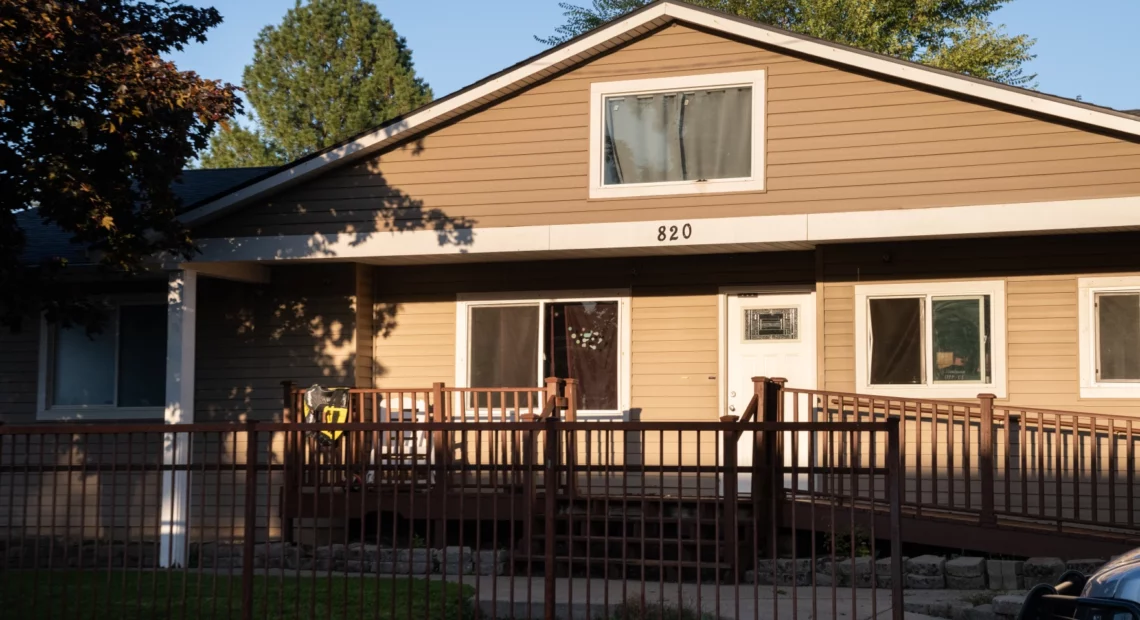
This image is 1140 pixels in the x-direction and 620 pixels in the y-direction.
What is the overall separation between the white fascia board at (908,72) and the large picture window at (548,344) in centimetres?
336

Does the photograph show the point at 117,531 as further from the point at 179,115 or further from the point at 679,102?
the point at 679,102

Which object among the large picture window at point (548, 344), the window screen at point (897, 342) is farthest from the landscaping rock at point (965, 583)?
the large picture window at point (548, 344)

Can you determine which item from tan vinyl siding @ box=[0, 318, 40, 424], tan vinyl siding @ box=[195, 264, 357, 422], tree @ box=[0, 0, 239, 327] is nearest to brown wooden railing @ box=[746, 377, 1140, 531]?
tan vinyl siding @ box=[195, 264, 357, 422]

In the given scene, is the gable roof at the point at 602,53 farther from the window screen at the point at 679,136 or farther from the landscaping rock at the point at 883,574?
the landscaping rock at the point at 883,574

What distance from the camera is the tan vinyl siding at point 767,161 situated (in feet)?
39.1

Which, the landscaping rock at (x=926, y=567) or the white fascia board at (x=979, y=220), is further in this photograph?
the white fascia board at (x=979, y=220)

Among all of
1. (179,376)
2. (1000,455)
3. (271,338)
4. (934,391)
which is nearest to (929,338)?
(934,391)

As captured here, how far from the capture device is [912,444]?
1260 centimetres

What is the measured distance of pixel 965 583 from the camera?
10.6m

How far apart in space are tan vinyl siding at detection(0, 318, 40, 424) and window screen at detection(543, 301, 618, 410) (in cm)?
676

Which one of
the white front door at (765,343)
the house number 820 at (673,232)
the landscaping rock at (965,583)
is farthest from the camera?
the white front door at (765,343)

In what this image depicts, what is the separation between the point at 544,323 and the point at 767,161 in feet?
11.4

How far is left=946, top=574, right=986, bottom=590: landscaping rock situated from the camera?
34.8 ft

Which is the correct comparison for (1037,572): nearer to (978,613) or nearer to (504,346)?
(978,613)
